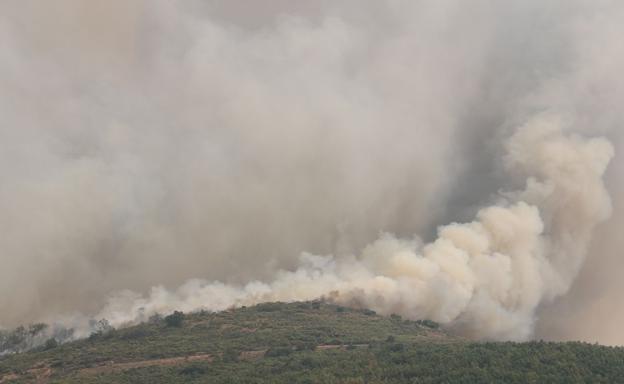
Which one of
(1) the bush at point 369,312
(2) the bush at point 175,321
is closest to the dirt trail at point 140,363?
(2) the bush at point 175,321

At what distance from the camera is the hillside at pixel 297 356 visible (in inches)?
2395

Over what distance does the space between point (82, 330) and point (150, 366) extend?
83.3 m

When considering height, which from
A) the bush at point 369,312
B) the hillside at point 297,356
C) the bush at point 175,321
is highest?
the bush at point 369,312

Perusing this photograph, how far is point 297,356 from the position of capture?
255 feet

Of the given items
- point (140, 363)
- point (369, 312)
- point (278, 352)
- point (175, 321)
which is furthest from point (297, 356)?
point (369, 312)

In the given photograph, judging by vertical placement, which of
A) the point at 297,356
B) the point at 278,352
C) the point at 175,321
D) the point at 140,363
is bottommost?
the point at 297,356

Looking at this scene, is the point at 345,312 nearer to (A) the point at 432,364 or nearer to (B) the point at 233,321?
(B) the point at 233,321

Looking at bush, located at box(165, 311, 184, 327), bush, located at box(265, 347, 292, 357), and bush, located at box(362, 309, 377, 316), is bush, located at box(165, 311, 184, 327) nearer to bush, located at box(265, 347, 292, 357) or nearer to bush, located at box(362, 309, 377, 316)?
bush, located at box(265, 347, 292, 357)

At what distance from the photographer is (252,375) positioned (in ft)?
219

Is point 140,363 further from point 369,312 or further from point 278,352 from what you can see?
point 369,312

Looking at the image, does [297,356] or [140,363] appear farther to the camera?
[140,363]

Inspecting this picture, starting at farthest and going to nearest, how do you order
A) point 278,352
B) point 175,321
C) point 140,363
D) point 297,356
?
point 175,321
point 140,363
point 278,352
point 297,356

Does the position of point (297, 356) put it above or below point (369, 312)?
below

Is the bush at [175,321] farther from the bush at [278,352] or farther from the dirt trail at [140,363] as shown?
the bush at [278,352]
